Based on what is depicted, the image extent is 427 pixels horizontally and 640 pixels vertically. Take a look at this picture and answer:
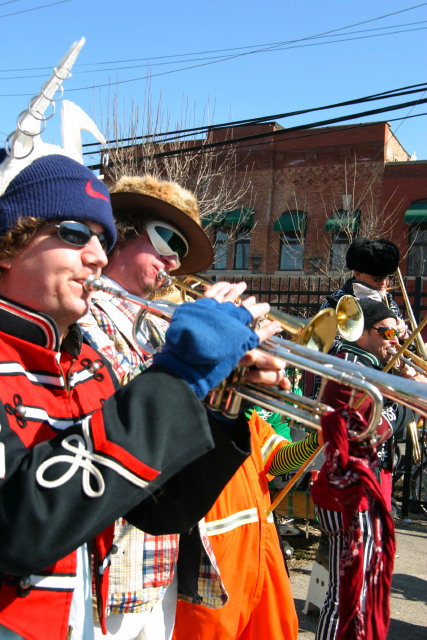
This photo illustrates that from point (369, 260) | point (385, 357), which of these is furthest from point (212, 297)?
point (369, 260)

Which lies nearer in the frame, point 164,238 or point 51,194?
point 51,194

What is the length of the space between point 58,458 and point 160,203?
5.14 ft

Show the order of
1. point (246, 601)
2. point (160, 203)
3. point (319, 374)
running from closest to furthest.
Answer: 1. point (319, 374)
2. point (246, 601)
3. point (160, 203)

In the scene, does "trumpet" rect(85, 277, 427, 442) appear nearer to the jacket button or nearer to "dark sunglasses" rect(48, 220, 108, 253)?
"dark sunglasses" rect(48, 220, 108, 253)

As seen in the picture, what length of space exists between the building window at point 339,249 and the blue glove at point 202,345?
52.3 feet

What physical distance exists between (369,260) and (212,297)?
360 centimetres

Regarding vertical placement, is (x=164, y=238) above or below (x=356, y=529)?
above

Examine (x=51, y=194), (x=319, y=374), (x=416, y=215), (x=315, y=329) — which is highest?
(x=416, y=215)

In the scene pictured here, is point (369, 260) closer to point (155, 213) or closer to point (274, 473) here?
point (274, 473)

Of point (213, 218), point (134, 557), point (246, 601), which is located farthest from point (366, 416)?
point (213, 218)

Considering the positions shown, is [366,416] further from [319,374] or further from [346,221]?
[346,221]

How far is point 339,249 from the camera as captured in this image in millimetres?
18500

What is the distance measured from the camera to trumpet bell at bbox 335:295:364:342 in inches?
124

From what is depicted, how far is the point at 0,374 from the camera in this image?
1.40m
